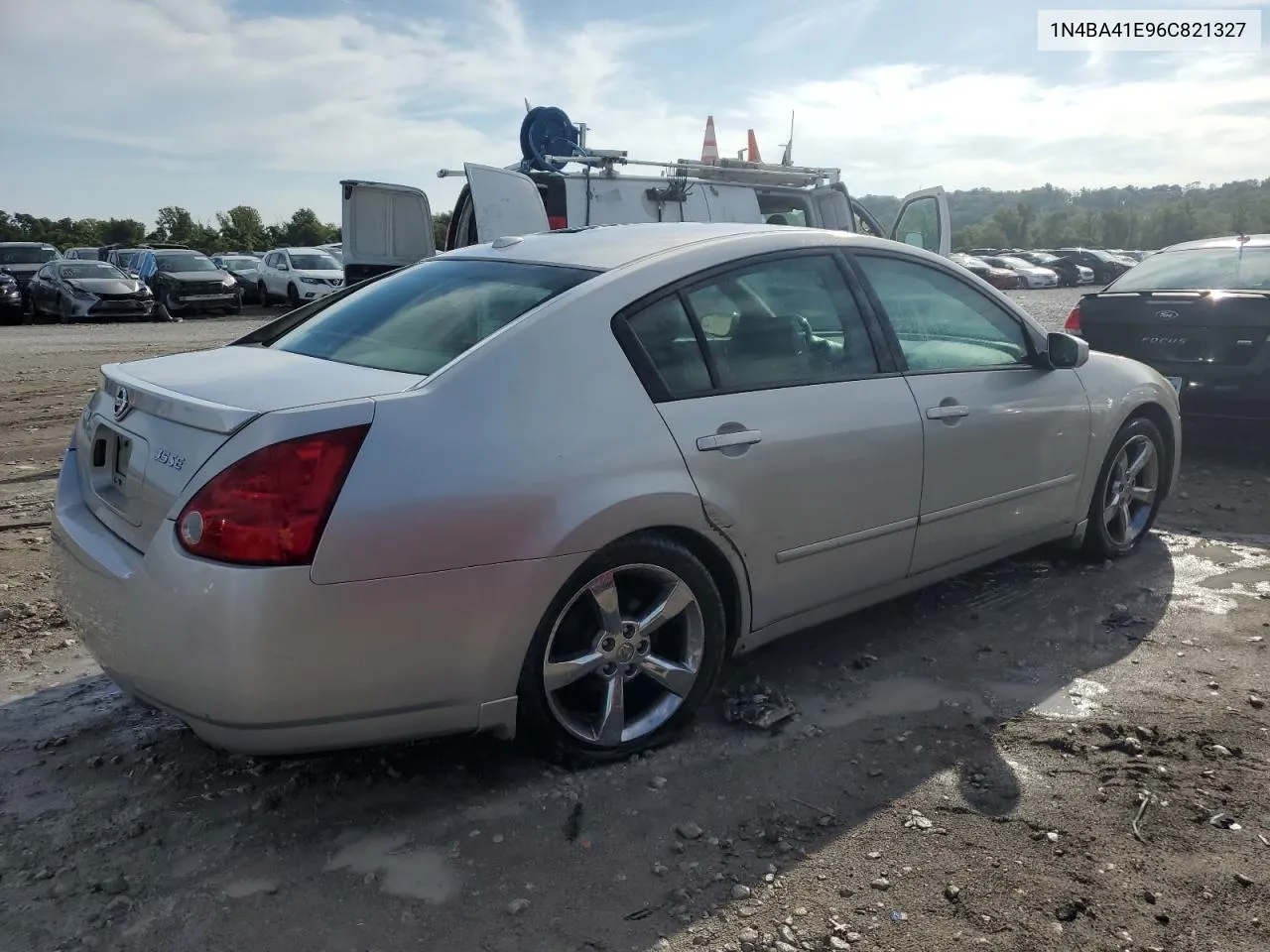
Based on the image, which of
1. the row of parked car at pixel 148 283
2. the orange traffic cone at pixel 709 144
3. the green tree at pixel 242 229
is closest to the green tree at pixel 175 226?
the green tree at pixel 242 229

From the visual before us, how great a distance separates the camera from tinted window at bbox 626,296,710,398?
321 centimetres

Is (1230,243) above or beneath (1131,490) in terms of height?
above

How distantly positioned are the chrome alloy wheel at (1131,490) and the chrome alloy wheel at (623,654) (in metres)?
2.62

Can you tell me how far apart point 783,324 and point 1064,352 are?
1507mm

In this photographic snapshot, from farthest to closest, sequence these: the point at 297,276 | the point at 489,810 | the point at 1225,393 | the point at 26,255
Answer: the point at 26,255 → the point at 297,276 → the point at 1225,393 → the point at 489,810

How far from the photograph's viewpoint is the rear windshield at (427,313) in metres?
3.12

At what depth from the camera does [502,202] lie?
9.80m

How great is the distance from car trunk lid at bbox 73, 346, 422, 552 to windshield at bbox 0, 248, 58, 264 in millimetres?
27071

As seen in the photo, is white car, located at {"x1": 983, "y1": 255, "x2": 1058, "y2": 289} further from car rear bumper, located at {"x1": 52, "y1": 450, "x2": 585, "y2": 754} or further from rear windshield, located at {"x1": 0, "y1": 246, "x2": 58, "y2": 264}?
car rear bumper, located at {"x1": 52, "y1": 450, "x2": 585, "y2": 754}

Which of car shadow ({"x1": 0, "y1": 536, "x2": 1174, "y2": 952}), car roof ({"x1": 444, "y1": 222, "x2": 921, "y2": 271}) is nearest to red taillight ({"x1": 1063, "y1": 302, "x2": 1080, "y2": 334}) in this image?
car roof ({"x1": 444, "y1": 222, "x2": 921, "y2": 271})

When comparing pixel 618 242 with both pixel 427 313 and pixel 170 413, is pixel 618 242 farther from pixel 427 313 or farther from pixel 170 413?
pixel 170 413

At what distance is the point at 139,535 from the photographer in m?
2.74

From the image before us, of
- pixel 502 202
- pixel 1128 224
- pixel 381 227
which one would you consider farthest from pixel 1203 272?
pixel 1128 224

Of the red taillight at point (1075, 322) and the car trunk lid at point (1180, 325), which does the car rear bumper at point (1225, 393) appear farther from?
the red taillight at point (1075, 322)
